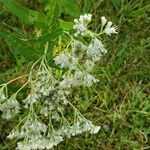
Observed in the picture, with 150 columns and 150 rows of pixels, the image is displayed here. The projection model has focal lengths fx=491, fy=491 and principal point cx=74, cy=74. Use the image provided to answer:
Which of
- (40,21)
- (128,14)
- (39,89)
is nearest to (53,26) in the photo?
(40,21)

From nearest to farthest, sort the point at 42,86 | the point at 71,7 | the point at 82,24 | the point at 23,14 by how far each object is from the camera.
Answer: the point at 82,24
the point at 42,86
the point at 23,14
the point at 71,7

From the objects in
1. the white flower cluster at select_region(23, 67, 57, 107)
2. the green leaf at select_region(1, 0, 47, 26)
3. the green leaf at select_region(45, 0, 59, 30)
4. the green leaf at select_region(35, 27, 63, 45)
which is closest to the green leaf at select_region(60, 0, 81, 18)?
the green leaf at select_region(1, 0, 47, 26)

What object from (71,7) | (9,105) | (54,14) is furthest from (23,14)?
(9,105)

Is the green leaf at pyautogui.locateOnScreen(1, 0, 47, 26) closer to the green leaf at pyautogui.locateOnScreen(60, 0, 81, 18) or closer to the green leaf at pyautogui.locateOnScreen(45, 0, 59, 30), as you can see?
the green leaf at pyautogui.locateOnScreen(45, 0, 59, 30)

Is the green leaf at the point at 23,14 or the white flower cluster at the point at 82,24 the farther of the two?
the green leaf at the point at 23,14

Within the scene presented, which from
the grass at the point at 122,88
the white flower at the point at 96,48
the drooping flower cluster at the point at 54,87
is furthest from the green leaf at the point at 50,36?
the grass at the point at 122,88

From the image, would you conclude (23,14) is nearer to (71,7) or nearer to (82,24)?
(71,7)

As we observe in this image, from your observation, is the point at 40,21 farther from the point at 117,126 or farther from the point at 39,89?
the point at 117,126

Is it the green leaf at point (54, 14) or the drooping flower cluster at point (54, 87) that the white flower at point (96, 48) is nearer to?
the drooping flower cluster at point (54, 87)
